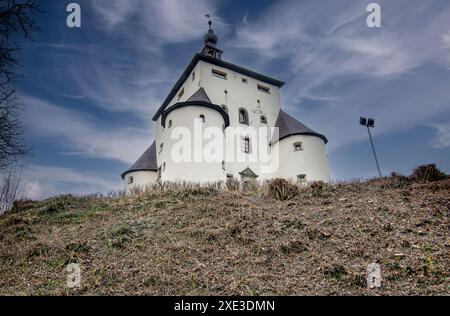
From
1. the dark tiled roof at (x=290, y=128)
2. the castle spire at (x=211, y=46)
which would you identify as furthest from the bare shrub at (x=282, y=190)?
the castle spire at (x=211, y=46)

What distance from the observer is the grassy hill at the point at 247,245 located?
5672 mm

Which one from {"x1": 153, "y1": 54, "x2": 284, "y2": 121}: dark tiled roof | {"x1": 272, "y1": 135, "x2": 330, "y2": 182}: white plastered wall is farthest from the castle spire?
{"x1": 272, "y1": 135, "x2": 330, "y2": 182}: white plastered wall

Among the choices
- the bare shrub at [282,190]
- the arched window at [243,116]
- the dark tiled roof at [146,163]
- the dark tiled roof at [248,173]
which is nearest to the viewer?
the bare shrub at [282,190]

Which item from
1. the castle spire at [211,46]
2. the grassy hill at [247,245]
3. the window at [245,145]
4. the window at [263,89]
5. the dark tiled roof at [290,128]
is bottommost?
the grassy hill at [247,245]

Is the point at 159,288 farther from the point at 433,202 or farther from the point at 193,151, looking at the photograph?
the point at 193,151

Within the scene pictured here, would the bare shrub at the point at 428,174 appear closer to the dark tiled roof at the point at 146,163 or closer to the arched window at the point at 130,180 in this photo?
the dark tiled roof at the point at 146,163

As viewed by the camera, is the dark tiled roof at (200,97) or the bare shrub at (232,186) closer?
the bare shrub at (232,186)

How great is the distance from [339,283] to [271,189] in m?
6.21

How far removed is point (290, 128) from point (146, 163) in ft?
40.0

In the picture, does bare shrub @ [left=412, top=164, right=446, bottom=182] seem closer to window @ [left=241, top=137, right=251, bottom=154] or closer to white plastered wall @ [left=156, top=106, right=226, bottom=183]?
white plastered wall @ [left=156, top=106, right=226, bottom=183]

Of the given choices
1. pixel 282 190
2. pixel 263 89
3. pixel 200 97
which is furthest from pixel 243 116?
pixel 282 190

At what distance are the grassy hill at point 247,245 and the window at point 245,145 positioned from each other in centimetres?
1402

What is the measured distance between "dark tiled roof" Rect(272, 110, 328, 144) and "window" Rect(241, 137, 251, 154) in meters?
2.21
